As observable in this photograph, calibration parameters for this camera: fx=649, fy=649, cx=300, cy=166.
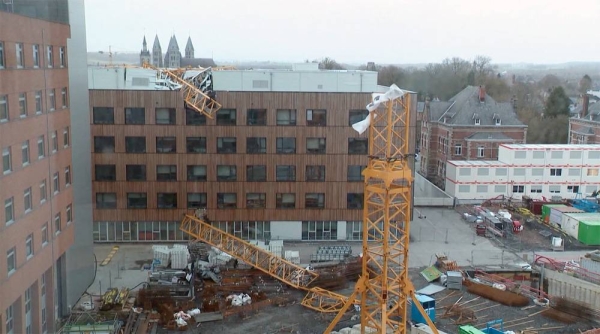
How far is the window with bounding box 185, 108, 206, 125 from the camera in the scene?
46.1 ft

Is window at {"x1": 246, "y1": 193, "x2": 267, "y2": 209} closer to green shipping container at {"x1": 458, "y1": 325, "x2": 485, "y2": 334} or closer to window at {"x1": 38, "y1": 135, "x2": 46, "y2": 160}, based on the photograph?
green shipping container at {"x1": 458, "y1": 325, "x2": 485, "y2": 334}

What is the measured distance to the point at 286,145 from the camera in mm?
14328

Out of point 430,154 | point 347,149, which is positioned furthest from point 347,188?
point 430,154

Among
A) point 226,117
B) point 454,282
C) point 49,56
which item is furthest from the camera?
point 226,117

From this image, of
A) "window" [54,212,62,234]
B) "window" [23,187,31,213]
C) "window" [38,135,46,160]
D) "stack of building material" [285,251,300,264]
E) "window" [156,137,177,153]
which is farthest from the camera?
"window" [156,137,177,153]

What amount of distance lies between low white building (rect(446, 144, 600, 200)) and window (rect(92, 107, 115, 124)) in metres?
9.69

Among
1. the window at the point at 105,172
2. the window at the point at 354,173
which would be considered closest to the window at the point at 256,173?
the window at the point at 354,173

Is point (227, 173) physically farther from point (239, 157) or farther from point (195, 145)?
point (195, 145)

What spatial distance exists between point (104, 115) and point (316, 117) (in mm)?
4563

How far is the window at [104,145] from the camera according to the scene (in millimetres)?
14000

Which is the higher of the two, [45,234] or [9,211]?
[9,211]

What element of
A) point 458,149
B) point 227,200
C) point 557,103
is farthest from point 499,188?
point 557,103

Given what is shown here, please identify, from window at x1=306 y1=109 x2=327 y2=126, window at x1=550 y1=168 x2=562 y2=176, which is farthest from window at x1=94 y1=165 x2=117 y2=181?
window at x1=550 y1=168 x2=562 y2=176

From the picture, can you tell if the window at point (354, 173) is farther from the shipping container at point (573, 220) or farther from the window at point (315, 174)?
the shipping container at point (573, 220)
